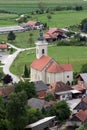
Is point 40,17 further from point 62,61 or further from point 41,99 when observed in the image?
point 41,99

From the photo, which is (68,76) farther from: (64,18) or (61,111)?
(64,18)

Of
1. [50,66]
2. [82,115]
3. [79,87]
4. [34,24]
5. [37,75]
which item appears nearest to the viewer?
[82,115]

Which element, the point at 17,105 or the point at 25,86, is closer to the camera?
the point at 17,105

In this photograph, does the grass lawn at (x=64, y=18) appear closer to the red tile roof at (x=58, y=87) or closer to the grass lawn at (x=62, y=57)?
the grass lawn at (x=62, y=57)

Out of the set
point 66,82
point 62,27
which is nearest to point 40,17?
point 62,27

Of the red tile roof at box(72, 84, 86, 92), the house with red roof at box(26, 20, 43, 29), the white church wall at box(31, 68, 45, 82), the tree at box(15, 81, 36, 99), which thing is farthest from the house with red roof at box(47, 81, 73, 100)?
the house with red roof at box(26, 20, 43, 29)

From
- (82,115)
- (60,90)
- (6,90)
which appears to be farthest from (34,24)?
(82,115)
